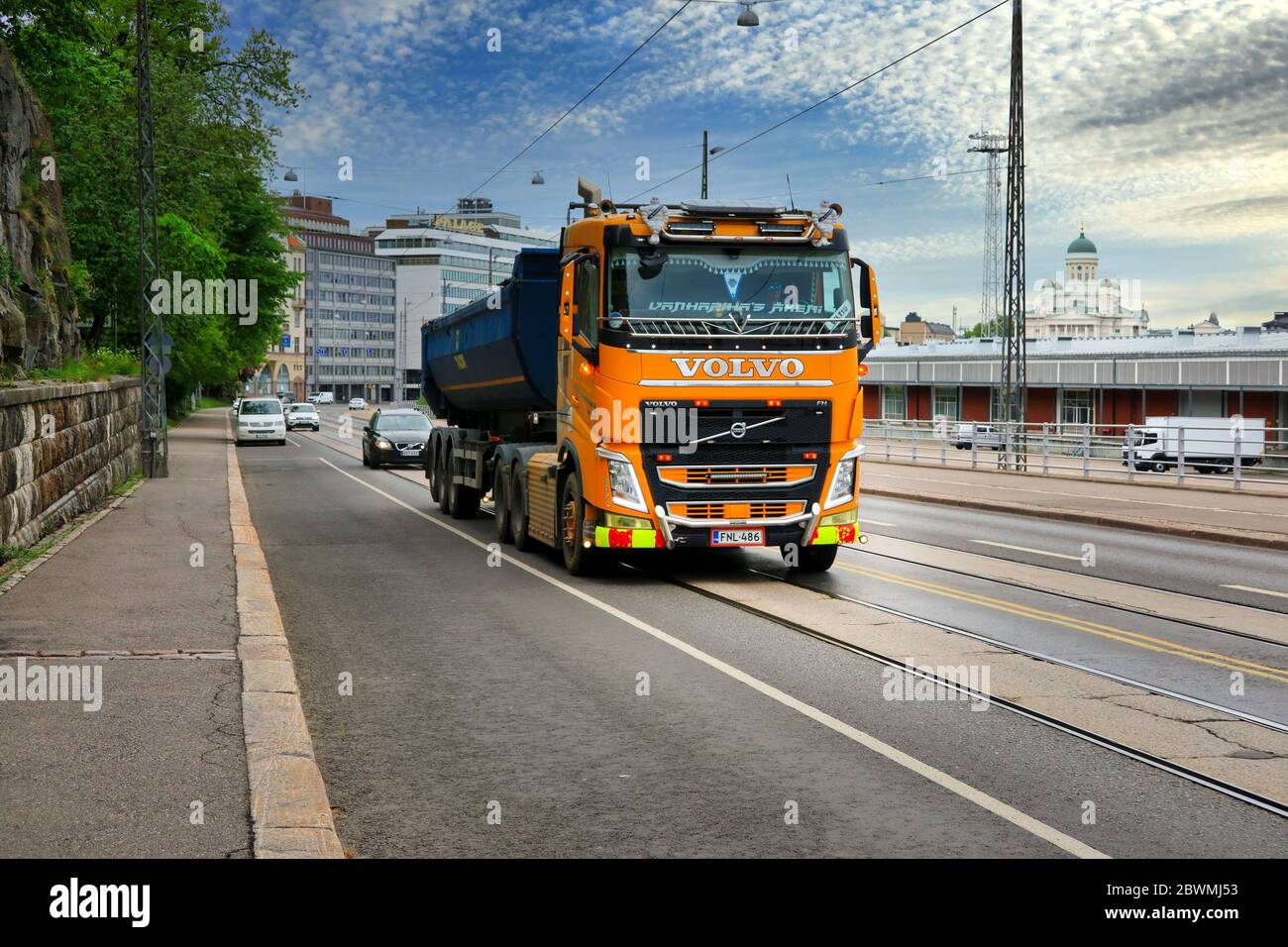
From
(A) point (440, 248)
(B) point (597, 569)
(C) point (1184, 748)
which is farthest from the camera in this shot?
(A) point (440, 248)

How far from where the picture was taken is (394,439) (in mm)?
35219

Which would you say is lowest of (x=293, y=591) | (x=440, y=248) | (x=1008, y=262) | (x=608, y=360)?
(x=293, y=591)

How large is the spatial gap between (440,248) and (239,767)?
19583 centimetres

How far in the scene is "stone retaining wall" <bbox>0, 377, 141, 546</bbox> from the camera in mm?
12992

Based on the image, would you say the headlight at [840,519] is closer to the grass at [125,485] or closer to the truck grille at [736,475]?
the truck grille at [736,475]

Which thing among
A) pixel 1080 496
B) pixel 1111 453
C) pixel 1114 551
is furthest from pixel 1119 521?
pixel 1111 453

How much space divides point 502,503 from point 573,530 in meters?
3.44

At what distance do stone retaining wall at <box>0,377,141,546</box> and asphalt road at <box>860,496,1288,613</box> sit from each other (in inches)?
407

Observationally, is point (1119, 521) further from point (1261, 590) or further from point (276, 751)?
point (276, 751)
